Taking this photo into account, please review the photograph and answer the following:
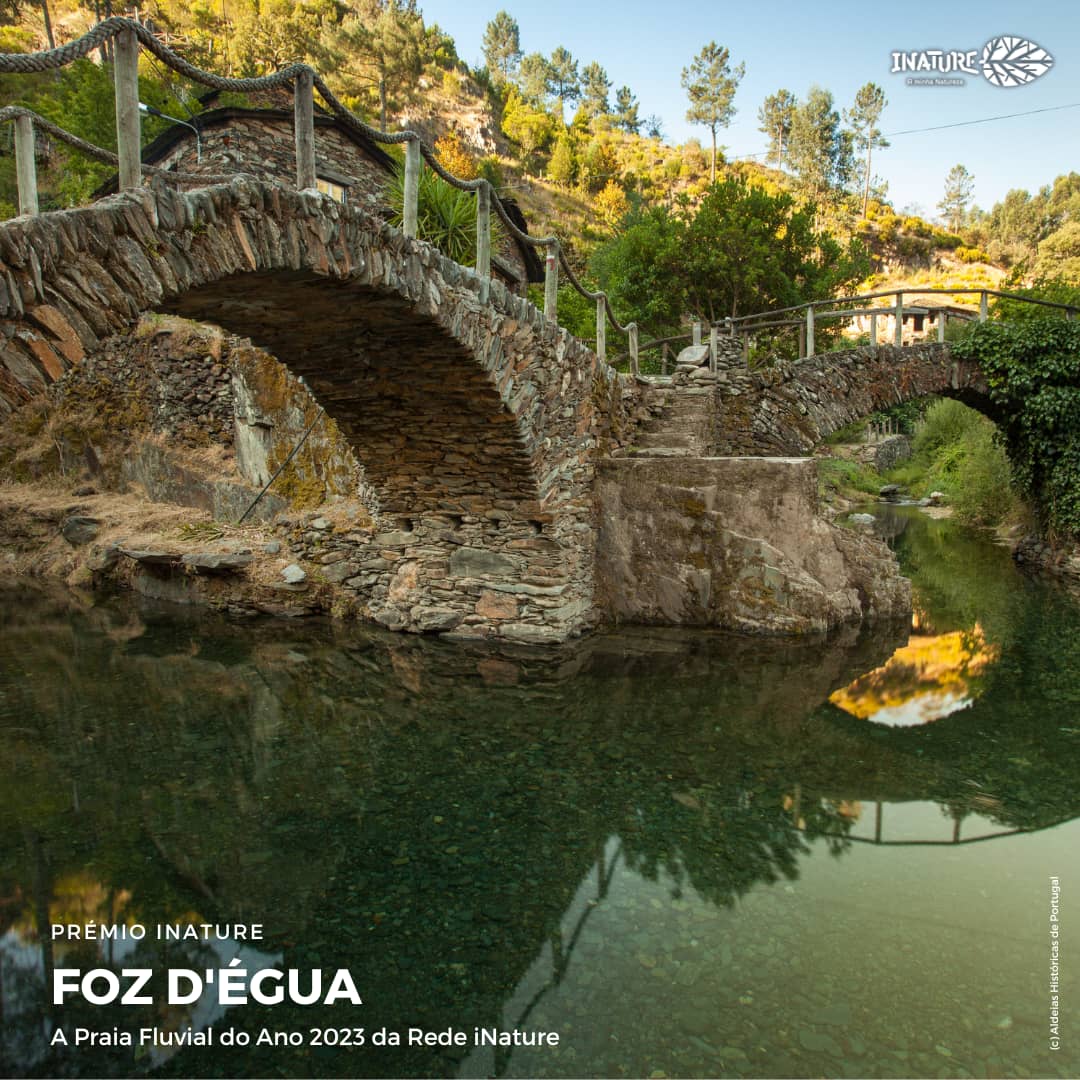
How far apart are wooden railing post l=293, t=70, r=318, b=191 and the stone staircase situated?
528cm

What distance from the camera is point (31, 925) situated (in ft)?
11.8

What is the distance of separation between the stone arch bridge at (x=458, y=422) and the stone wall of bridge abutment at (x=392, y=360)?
0.05 ft

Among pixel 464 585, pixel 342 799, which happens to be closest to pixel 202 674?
pixel 464 585

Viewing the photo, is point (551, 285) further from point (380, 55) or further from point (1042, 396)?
point (380, 55)

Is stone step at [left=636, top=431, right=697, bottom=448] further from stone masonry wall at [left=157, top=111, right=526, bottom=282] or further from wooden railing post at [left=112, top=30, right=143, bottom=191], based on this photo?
wooden railing post at [left=112, top=30, right=143, bottom=191]

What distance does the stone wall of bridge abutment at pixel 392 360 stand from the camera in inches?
118

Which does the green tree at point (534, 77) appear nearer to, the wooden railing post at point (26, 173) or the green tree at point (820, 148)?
the green tree at point (820, 148)

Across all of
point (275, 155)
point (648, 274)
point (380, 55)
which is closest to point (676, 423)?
point (275, 155)

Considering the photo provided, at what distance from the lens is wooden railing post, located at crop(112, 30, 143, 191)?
10.4 ft

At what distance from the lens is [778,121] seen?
184 ft

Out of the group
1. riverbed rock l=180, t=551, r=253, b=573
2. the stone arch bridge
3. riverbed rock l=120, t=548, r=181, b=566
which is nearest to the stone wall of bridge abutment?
the stone arch bridge

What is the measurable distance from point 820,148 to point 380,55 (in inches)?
1124

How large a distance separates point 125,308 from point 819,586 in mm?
6740

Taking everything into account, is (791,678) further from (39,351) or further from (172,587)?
(172,587)
